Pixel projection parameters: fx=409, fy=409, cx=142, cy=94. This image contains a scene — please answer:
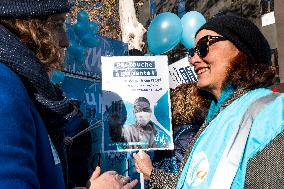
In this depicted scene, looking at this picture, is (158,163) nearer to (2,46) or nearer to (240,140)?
(240,140)

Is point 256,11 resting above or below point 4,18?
above

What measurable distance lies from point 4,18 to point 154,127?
313cm

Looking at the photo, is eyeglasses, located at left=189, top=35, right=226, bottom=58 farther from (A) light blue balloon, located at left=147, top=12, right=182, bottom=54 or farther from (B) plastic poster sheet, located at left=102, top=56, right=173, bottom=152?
(A) light blue balloon, located at left=147, top=12, right=182, bottom=54

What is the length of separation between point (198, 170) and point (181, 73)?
4.11m

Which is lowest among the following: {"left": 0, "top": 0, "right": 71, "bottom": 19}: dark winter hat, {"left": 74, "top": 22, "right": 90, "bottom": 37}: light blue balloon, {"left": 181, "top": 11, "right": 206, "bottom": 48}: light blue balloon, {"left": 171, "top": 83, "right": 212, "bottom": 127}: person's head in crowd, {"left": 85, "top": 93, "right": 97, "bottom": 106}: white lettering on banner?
{"left": 171, "top": 83, "right": 212, "bottom": 127}: person's head in crowd

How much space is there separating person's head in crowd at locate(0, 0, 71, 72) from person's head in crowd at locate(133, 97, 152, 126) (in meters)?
2.87

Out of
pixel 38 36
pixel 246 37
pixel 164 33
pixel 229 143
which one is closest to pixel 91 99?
pixel 164 33

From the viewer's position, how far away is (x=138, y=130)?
3.98 metres

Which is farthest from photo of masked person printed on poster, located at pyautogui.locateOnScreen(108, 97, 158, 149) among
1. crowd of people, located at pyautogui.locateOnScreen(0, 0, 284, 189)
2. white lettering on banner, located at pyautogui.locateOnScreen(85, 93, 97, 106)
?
crowd of people, located at pyautogui.locateOnScreen(0, 0, 284, 189)

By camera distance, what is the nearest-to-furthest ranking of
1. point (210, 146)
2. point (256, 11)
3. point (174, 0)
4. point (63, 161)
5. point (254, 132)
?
1. point (63, 161)
2. point (254, 132)
3. point (210, 146)
4. point (256, 11)
5. point (174, 0)

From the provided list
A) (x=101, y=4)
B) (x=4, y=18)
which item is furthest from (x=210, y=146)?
(x=101, y=4)

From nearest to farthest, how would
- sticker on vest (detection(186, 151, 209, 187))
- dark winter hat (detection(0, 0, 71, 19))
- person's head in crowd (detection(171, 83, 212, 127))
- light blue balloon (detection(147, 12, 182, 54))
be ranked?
dark winter hat (detection(0, 0, 71, 19))
sticker on vest (detection(186, 151, 209, 187))
person's head in crowd (detection(171, 83, 212, 127))
light blue balloon (detection(147, 12, 182, 54))

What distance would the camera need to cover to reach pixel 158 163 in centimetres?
467

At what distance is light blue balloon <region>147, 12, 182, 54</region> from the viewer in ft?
19.5
